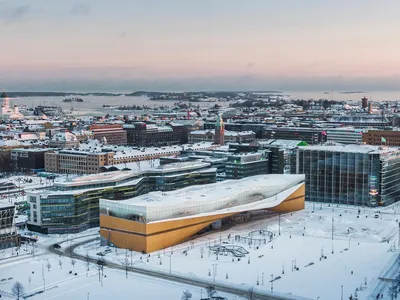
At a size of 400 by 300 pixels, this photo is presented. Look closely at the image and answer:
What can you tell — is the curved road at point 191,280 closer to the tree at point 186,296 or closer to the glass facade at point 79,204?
the tree at point 186,296

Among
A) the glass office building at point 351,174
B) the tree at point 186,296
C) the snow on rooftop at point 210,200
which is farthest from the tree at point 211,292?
the glass office building at point 351,174

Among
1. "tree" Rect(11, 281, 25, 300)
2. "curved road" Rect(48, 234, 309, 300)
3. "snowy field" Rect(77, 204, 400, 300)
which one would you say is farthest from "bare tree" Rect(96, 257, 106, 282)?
"tree" Rect(11, 281, 25, 300)

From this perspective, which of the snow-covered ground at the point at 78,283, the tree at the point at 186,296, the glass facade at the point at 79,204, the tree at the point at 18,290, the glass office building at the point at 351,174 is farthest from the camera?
the glass office building at the point at 351,174

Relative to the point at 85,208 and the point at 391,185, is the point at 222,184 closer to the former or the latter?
the point at 85,208

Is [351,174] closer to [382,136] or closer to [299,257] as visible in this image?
[299,257]

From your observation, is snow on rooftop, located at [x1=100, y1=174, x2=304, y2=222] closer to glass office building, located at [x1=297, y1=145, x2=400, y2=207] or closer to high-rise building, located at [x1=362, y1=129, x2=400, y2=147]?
glass office building, located at [x1=297, y1=145, x2=400, y2=207]

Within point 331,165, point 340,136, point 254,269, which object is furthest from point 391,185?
point 340,136
